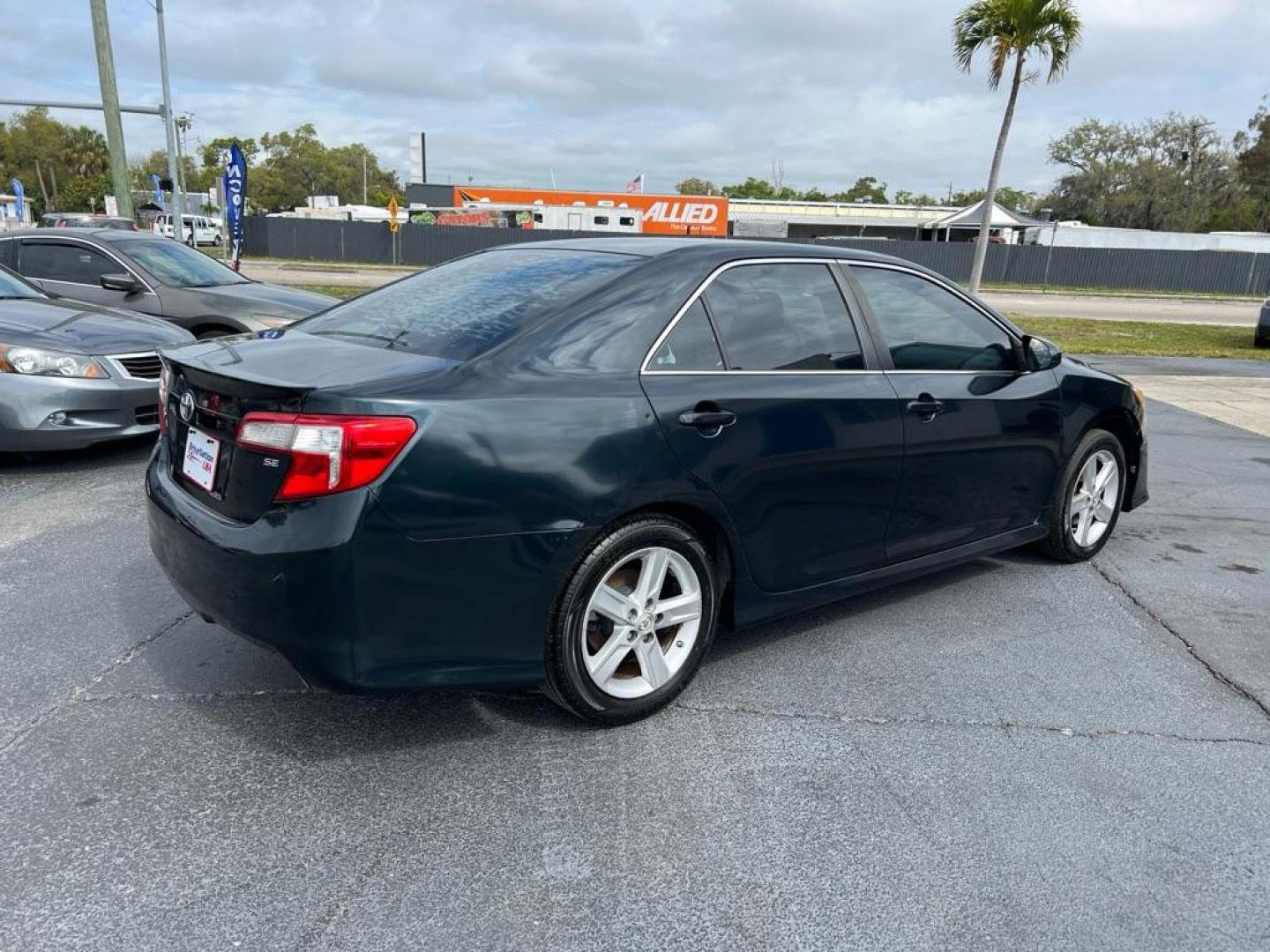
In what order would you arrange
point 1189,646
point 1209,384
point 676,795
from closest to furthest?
point 676,795
point 1189,646
point 1209,384

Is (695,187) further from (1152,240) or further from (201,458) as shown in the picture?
(201,458)

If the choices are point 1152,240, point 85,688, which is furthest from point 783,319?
point 1152,240

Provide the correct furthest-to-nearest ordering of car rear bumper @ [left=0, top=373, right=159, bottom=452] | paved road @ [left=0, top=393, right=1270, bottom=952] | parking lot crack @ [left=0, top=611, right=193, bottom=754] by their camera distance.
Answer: car rear bumper @ [left=0, top=373, right=159, bottom=452]
parking lot crack @ [left=0, top=611, right=193, bottom=754]
paved road @ [left=0, top=393, right=1270, bottom=952]

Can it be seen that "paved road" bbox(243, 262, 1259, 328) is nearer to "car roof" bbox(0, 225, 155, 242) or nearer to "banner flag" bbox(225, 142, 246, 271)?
"banner flag" bbox(225, 142, 246, 271)

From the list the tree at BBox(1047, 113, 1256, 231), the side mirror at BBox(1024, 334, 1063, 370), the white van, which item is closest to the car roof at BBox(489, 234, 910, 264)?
the side mirror at BBox(1024, 334, 1063, 370)

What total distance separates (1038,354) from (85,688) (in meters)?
4.12

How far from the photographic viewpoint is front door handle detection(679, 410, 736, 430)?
3.06m

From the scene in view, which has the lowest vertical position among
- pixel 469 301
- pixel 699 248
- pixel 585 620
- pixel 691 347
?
pixel 585 620

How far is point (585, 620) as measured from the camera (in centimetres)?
295

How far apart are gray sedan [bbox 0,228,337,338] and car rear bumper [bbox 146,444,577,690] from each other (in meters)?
5.87

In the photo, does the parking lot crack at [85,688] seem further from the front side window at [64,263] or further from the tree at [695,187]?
the tree at [695,187]

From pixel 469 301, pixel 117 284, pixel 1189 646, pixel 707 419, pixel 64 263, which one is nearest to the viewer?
pixel 707 419

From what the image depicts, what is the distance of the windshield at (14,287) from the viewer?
7094 millimetres

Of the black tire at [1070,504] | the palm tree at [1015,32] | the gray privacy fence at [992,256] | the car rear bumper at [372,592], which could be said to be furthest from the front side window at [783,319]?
the gray privacy fence at [992,256]
